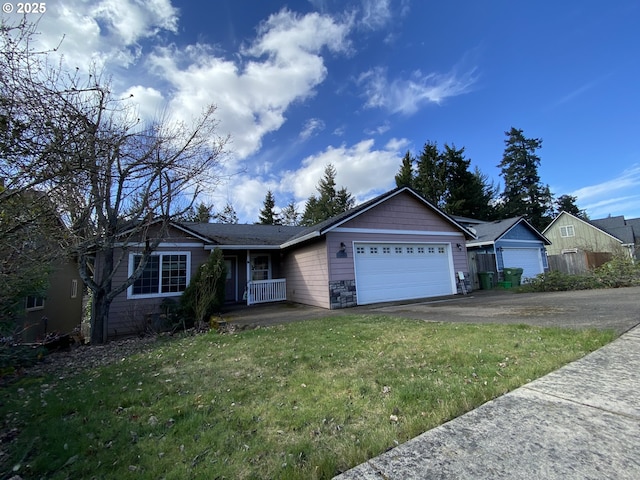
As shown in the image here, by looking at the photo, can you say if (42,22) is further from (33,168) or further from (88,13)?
(88,13)

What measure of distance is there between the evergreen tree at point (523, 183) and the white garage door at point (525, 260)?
20722 mm

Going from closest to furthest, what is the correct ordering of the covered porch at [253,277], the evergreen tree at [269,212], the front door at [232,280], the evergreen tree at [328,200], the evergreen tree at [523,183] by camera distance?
the covered porch at [253,277] → the front door at [232,280] → the evergreen tree at [328,200] → the evergreen tree at [523,183] → the evergreen tree at [269,212]

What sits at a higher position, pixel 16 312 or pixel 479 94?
pixel 479 94

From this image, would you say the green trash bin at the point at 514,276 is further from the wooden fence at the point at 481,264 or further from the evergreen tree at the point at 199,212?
the evergreen tree at the point at 199,212

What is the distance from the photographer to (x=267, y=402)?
3.13 meters

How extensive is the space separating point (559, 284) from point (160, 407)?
593 inches

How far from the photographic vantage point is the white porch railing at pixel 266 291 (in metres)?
12.9

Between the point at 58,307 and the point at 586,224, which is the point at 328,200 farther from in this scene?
the point at 58,307

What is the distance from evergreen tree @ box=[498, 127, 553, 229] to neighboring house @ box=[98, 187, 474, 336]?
98.3 feet

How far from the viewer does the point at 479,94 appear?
1235cm

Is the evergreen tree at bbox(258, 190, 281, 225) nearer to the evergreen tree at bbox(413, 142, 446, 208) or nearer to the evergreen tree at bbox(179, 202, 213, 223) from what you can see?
the evergreen tree at bbox(413, 142, 446, 208)

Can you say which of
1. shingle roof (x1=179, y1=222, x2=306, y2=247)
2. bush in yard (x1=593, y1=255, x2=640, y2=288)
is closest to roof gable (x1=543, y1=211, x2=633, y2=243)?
bush in yard (x1=593, y1=255, x2=640, y2=288)

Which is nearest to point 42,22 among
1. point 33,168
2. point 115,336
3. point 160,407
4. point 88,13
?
point 33,168

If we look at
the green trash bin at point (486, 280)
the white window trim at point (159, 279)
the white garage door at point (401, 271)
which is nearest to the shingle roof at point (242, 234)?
the white window trim at point (159, 279)
